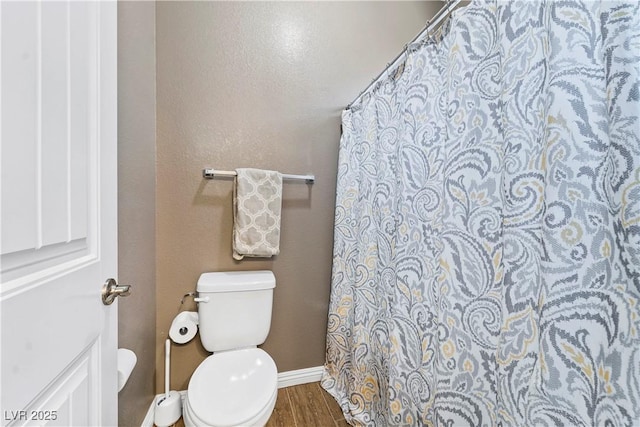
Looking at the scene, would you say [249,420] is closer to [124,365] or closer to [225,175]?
[124,365]

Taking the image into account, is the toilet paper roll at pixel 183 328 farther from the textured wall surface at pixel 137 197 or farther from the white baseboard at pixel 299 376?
the white baseboard at pixel 299 376

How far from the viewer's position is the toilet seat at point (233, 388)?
87cm

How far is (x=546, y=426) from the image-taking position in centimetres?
52

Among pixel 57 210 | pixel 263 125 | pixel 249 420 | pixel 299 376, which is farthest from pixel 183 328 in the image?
pixel 263 125

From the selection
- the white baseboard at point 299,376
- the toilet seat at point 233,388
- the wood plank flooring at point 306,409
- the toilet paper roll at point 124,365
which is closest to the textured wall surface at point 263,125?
the white baseboard at point 299,376

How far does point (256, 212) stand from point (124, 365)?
2.66 ft

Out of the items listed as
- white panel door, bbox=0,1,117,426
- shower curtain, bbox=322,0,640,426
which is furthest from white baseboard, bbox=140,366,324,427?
white panel door, bbox=0,1,117,426

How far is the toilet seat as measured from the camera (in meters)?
0.87

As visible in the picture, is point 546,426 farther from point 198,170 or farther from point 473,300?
point 198,170

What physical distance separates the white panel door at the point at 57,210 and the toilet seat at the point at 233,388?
1.17 feet

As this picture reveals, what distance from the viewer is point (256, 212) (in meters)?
1.34

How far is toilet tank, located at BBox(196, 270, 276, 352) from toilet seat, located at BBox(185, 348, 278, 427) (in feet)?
0.33

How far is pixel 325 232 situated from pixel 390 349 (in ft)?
2.62

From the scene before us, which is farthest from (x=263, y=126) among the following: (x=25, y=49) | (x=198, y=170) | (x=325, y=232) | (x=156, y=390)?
(x=156, y=390)
